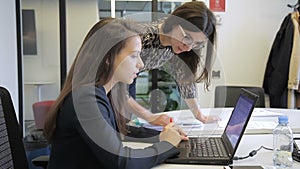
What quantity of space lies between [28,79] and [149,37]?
2722mm

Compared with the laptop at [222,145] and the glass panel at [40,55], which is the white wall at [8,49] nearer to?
the glass panel at [40,55]

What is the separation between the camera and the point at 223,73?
4.03m

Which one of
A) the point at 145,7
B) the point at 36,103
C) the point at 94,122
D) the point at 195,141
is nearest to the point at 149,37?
the point at 195,141

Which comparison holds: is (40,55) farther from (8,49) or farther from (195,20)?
(195,20)

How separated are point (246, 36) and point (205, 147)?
272 cm

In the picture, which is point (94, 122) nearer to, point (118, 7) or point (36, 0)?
point (118, 7)

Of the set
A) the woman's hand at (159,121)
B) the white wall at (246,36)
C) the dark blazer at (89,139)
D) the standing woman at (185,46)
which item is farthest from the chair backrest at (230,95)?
the dark blazer at (89,139)

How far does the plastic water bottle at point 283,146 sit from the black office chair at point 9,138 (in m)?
1.05

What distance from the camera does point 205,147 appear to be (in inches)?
60.6

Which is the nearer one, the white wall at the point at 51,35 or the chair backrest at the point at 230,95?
the chair backrest at the point at 230,95

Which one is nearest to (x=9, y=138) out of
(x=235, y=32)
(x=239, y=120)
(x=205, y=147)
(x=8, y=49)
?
(x=205, y=147)

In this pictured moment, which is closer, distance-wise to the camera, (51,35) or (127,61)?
(127,61)

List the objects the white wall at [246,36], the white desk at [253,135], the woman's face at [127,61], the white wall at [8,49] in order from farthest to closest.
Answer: the white wall at [246,36] < the white wall at [8,49] < the white desk at [253,135] < the woman's face at [127,61]

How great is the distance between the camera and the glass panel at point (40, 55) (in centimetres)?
416
